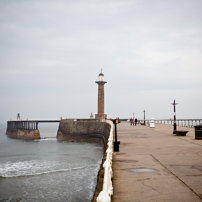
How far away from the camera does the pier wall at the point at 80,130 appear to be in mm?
54744

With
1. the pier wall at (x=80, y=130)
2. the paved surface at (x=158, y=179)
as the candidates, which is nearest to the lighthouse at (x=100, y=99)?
the pier wall at (x=80, y=130)

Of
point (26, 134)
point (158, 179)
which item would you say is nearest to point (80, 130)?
point (26, 134)

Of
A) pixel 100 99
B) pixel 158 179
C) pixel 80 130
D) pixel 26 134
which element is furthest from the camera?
pixel 26 134

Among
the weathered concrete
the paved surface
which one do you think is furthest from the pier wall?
the paved surface

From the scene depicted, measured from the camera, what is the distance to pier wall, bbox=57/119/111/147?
54744mm

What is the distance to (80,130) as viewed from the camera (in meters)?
59.8

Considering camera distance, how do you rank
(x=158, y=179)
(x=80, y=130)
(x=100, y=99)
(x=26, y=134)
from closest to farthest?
1. (x=158, y=179)
2. (x=100, y=99)
3. (x=80, y=130)
4. (x=26, y=134)

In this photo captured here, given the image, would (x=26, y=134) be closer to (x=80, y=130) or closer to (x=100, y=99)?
(x=80, y=130)

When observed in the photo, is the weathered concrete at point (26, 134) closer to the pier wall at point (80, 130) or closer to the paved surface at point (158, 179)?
the pier wall at point (80, 130)

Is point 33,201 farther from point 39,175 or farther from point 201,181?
point 201,181

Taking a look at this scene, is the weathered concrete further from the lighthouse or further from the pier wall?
the lighthouse

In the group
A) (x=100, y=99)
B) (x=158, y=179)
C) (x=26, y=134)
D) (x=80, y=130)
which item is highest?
(x=100, y=99)

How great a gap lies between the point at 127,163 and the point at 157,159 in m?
1.41

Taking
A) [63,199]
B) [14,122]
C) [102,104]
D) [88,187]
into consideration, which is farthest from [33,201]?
[14,122]
